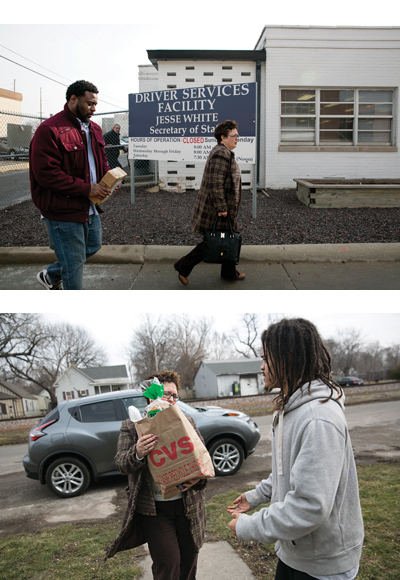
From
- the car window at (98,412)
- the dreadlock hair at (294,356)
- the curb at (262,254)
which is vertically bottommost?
the car window at (98,412)

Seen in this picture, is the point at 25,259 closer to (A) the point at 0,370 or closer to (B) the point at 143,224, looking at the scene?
(B) the point at 143,224

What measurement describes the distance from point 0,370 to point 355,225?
A: 23.3ft

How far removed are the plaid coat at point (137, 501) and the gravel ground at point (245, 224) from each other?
4.32 metres

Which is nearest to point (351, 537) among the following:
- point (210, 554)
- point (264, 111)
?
point (210, 554)

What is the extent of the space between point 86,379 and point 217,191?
537cm

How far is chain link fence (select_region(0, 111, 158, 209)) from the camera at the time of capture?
1008 cm

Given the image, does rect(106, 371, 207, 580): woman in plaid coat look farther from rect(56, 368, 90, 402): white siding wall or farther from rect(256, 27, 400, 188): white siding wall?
rect(256, 27, 400, 188): white siding wall

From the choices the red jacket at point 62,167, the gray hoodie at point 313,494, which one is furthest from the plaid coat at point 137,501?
the red jacket at point 62,167

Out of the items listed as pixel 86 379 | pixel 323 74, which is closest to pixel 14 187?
pixel 86 379

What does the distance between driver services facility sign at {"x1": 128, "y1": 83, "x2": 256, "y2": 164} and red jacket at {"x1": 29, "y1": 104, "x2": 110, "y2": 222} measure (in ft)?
16.1

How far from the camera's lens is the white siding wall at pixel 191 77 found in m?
11.6

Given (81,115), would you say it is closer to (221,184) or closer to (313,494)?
(221,184)

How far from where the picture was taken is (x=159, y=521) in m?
2.18

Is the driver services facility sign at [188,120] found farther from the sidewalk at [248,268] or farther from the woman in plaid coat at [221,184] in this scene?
the woman in plaid coat at [221,184]
